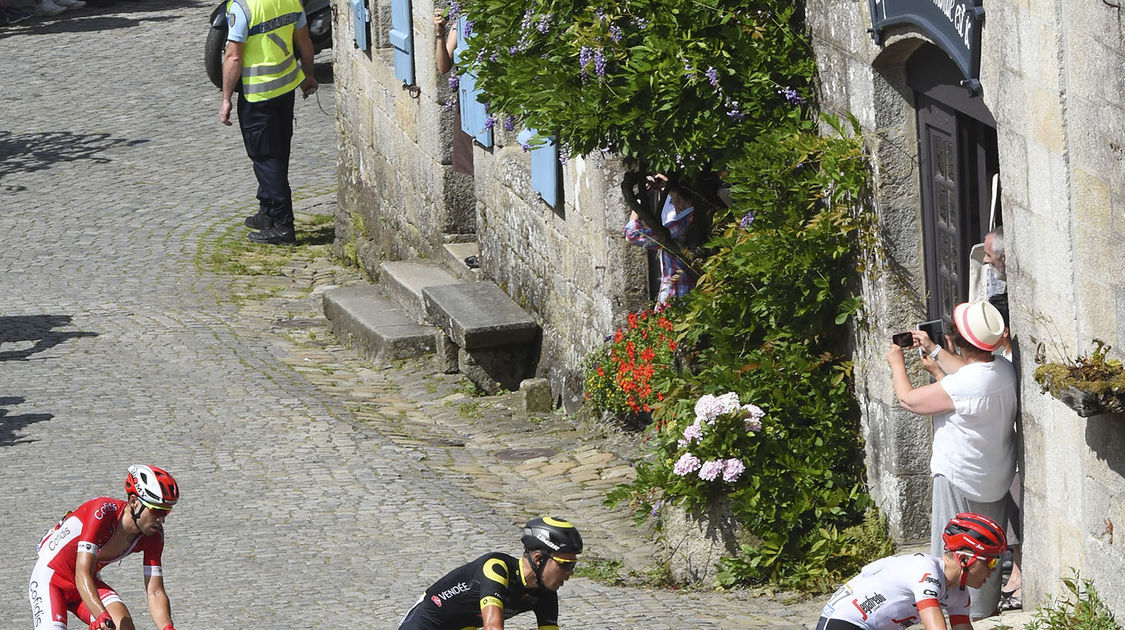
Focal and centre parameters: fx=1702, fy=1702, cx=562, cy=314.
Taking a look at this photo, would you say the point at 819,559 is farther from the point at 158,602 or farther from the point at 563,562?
the point at 158,602

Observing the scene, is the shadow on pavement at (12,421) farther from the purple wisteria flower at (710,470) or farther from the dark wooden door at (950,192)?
the dark wooden door at (950,192)

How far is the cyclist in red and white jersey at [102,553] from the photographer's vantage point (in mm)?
6578

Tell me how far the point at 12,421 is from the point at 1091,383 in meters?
7.44

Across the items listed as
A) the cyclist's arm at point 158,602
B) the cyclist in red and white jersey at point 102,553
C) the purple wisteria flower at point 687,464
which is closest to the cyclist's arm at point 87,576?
the cyclist in red and white jersey at point 102,553

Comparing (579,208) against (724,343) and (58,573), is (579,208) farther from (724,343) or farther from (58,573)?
(58,573)

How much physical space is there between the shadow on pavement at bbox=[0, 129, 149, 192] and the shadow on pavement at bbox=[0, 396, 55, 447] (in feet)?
23.1

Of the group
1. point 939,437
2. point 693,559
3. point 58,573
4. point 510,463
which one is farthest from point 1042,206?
point 510,463

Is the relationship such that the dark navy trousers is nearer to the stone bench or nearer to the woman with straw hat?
the stone bench

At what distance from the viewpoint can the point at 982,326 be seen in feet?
21.8

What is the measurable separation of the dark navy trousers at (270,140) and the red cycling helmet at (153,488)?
905cm

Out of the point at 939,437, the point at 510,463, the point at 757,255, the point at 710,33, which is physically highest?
the point at 710,33

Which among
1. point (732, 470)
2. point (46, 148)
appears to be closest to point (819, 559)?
point (732, 470)

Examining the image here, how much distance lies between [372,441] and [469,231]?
10.7 ft

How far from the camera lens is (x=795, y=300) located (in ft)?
26.9
